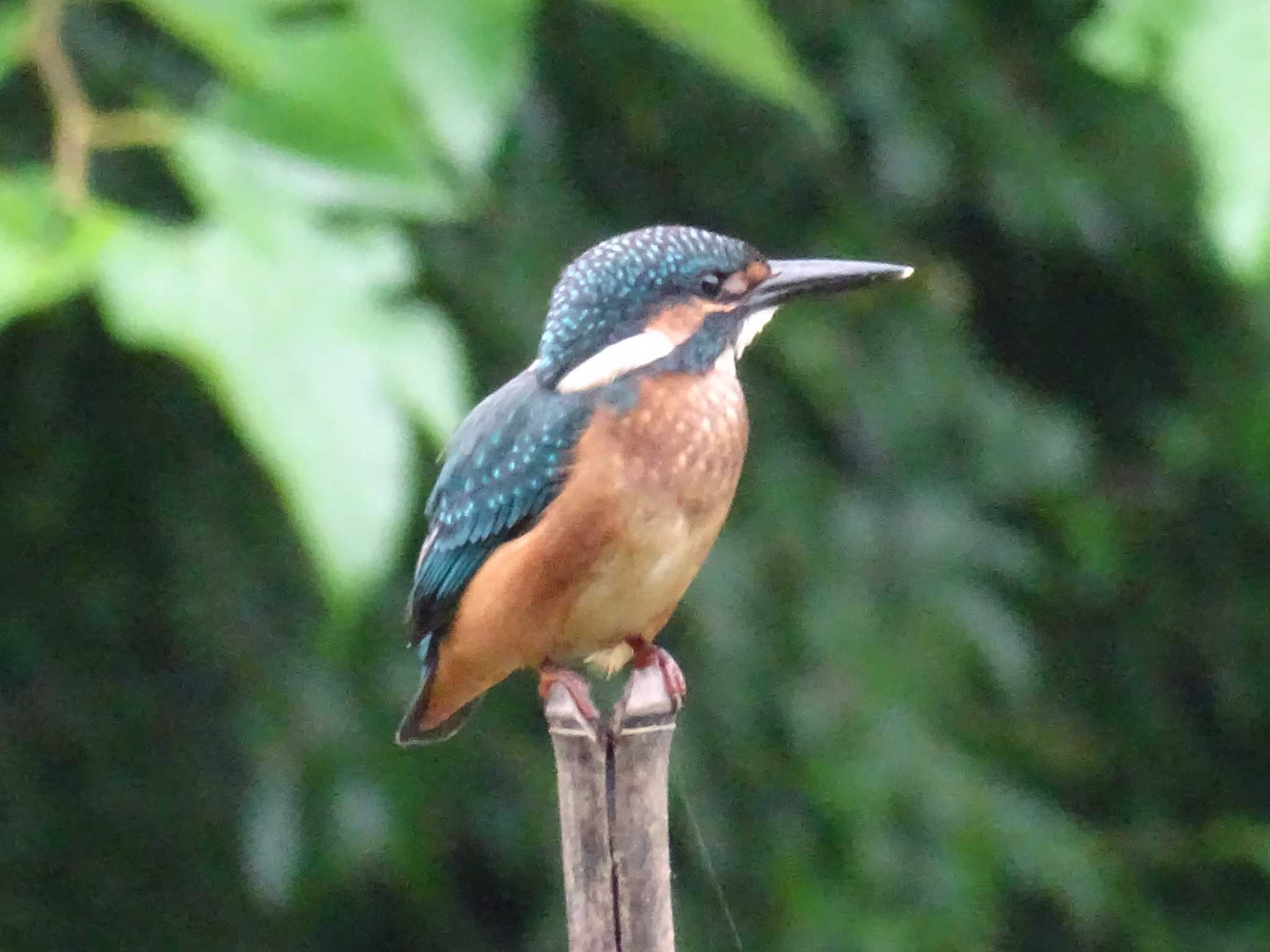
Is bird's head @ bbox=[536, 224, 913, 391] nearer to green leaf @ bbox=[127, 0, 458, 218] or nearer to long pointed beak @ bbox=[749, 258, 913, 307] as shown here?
long pointed beak @ bbox=[749, 258, 913, 307]

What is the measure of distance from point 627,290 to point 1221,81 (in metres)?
0.39

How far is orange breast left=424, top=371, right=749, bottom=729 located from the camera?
991 mm

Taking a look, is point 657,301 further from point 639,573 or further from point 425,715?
point 425,715

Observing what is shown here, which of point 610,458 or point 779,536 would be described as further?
point 779,536

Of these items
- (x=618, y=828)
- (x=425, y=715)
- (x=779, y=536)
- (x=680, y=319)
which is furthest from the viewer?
(x=779, y=536)

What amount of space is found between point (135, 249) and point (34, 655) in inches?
41.9

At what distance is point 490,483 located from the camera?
106 cm

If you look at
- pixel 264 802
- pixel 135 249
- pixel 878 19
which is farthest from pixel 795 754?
pixel 135 249

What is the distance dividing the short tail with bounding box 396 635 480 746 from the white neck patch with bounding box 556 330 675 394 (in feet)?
0.71

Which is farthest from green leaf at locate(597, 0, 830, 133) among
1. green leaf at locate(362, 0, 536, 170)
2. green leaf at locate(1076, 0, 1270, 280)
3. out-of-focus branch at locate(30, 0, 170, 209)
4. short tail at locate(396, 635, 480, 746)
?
short tail at locate(396, 635, 480, 746)

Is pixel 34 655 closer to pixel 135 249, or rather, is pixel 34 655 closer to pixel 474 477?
pixel 474 477

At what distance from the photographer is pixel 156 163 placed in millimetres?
1653

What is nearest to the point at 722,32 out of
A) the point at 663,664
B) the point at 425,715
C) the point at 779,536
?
the point at 663,664

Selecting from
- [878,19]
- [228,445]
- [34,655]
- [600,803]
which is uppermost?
[878,19]
